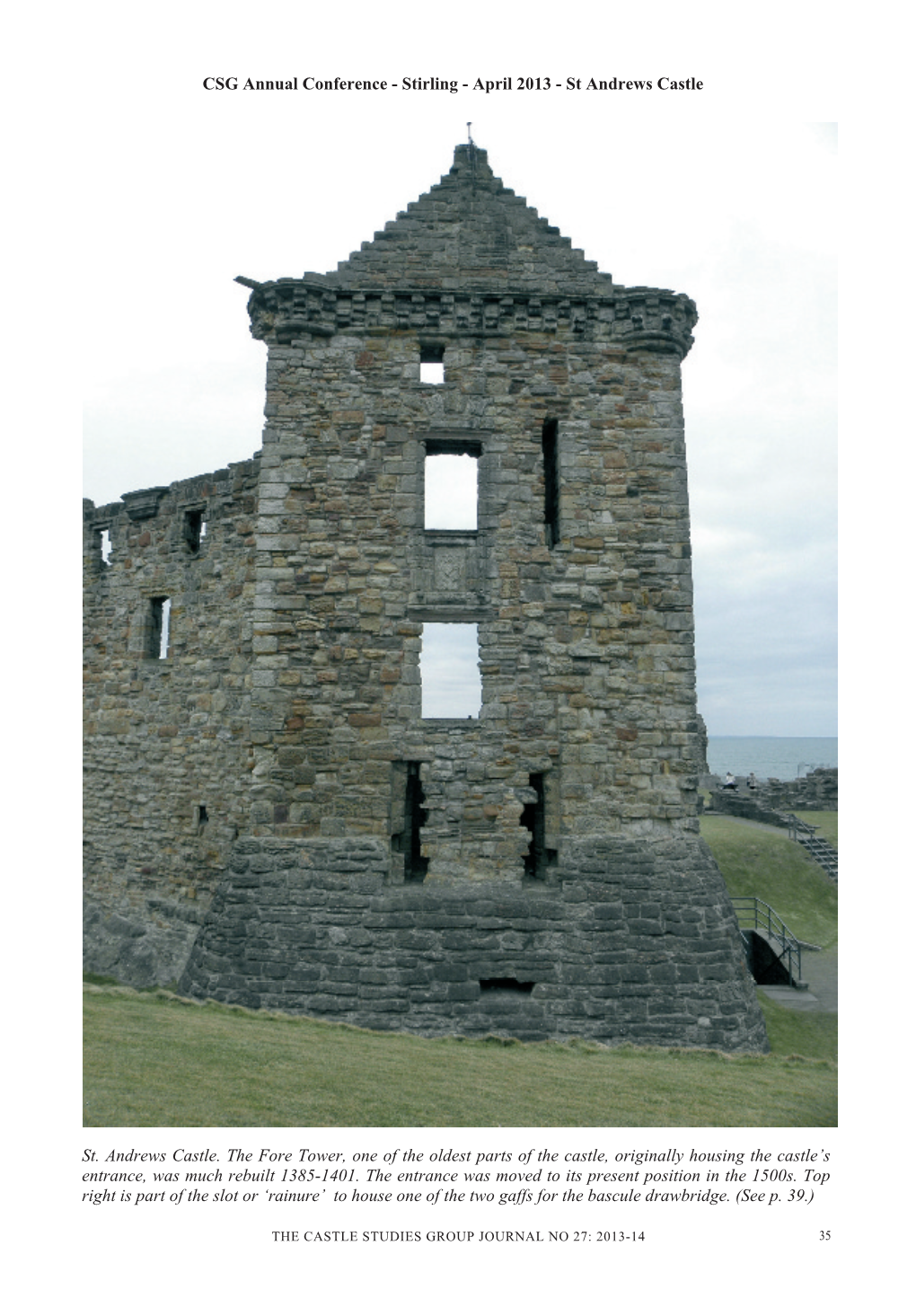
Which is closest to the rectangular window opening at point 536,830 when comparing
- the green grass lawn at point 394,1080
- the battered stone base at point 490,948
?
the battered stone base at point 490,948

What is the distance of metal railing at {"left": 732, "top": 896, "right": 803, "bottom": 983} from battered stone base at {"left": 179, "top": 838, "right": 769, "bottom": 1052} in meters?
3.95

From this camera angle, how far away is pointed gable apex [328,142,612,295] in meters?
10.6

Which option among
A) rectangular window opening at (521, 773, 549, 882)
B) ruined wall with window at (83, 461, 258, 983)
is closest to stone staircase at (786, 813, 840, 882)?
rectangular window opening at (521, 773, 549, 882)

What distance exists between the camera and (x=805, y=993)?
40.4ft

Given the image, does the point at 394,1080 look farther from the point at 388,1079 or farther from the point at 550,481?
the point at 550,481

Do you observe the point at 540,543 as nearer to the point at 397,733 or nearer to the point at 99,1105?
the point at 397,733

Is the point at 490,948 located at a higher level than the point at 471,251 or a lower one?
lower

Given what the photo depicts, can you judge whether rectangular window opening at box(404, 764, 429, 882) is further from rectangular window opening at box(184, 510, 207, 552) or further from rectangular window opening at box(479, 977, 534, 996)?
rectangular window opening at box(184, 510, 207, 552)

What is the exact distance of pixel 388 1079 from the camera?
22.1ft

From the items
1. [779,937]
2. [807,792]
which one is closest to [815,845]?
[779,937]

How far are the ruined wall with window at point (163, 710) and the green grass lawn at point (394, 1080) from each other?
170 inches

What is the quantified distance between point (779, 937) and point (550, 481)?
32.1 feet

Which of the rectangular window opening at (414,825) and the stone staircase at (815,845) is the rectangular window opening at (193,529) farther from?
the stone staircase at (815,845)

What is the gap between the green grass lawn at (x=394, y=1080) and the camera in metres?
5.93
